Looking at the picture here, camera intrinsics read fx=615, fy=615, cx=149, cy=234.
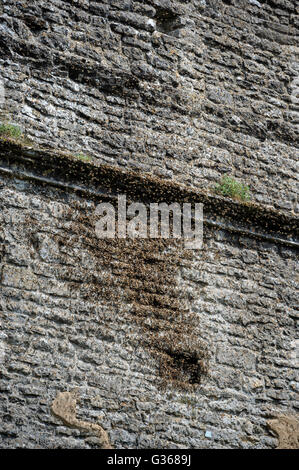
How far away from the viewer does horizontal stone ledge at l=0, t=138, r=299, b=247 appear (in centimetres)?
504

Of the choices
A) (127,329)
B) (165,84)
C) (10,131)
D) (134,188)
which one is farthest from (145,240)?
(165,84)

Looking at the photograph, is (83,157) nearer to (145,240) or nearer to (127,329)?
(145,240)

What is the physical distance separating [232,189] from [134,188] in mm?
994

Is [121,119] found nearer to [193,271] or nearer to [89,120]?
[89,120]

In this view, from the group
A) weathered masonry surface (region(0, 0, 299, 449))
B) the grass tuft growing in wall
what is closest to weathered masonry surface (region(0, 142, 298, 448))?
weathered masonry surface (region(0, 0, 299, 449))

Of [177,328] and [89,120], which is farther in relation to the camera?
[89,120]

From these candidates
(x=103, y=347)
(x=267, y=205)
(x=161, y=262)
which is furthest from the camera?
(x=267, y=205)

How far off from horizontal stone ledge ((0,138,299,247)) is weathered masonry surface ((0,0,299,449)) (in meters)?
0.01

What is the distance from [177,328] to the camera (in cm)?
514

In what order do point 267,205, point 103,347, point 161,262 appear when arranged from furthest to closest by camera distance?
point 267,205, point 161,262, point 103,347

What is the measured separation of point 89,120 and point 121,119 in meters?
0.31

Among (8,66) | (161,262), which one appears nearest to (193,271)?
(161,262)

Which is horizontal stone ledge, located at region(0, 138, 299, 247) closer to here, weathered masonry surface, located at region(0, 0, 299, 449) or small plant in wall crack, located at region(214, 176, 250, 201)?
weathered masonry surface, located at region(0, 0, 299, 449)

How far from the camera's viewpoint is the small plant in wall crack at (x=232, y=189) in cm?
573
